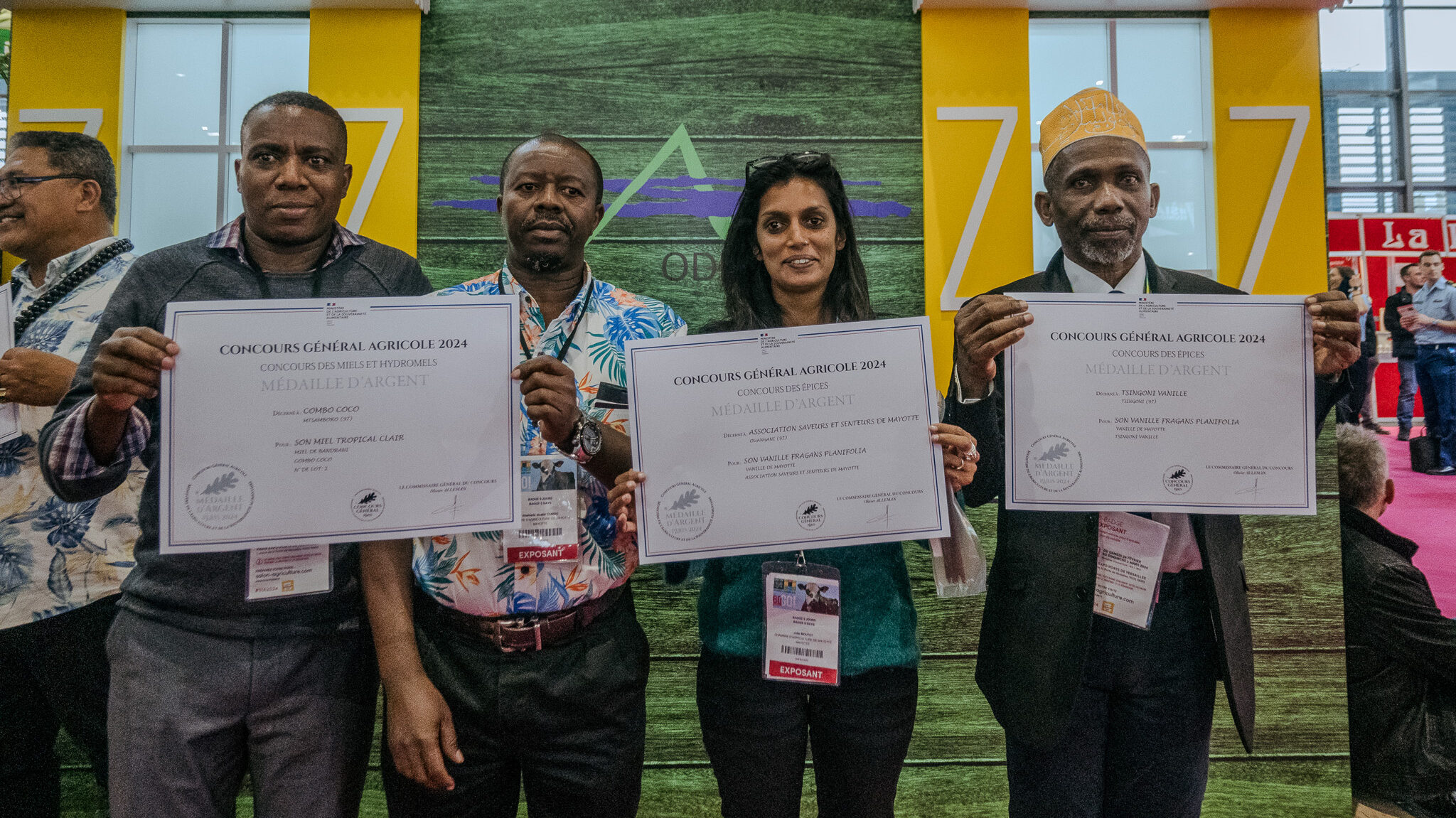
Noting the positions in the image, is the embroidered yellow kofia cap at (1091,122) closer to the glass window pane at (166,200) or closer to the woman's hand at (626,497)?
the woman's hand at (626,497)

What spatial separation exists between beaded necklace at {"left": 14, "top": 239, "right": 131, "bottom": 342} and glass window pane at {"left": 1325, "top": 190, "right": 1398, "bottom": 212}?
4.13 m

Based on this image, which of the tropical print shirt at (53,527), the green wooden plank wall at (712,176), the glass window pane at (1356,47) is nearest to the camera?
the tropical print shirt at (53,527)

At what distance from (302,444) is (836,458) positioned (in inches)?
40.6

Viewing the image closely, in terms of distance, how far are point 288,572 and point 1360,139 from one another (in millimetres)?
4237

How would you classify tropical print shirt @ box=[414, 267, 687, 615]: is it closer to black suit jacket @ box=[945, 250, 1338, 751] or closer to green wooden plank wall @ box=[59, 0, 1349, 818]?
black suit jacket @ box=[945, 250, 1338, 751]

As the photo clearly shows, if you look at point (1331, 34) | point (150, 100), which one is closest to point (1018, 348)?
point (1331, 34)

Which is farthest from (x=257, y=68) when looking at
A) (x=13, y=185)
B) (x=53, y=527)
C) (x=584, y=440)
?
(x=584, y=440)

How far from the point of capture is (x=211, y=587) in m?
1.43

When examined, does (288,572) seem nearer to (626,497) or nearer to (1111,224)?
(626,497)

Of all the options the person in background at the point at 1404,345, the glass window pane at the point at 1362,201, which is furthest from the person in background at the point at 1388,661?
the glass window pane at the point at 1362,201

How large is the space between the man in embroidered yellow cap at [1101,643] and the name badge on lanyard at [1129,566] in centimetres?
4

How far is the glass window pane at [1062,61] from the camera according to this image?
2719mm

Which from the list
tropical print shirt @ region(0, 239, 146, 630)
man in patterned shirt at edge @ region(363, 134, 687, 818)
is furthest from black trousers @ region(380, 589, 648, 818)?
tropical print shirt @ region(0, 239, 146, 630)

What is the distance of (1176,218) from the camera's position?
2.72 metres
